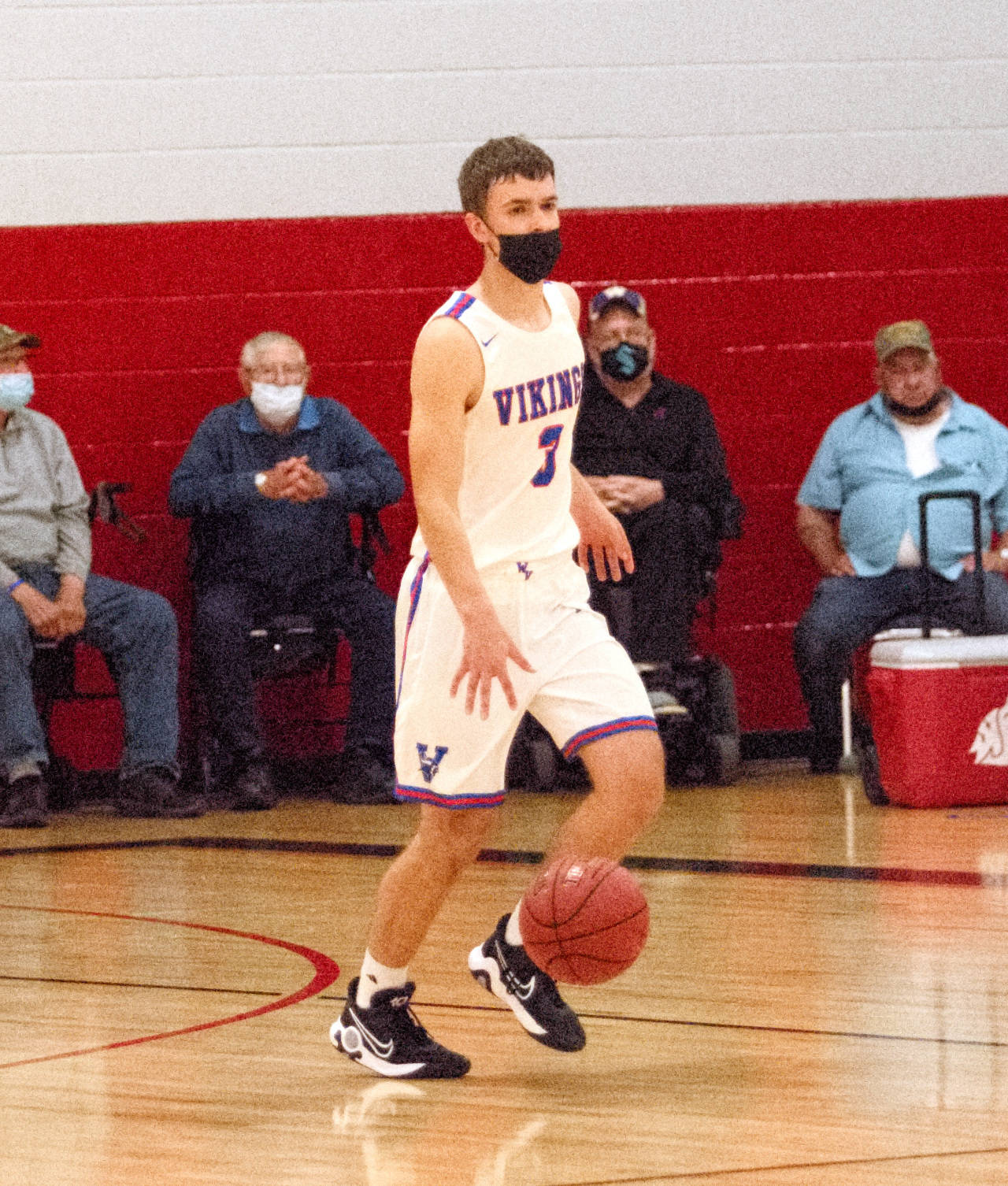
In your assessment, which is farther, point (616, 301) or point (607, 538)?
point (616, 301)

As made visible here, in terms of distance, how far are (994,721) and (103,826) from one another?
8.92 ft

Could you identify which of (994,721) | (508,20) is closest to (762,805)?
(994,721)

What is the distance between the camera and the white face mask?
272 inches

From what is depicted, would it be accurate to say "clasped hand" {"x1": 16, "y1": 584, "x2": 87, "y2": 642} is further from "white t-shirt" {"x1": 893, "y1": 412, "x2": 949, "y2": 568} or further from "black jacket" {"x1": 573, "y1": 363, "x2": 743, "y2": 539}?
"white t-shirt" {"x1": 893, "y1": 412, "x2": 949, "y2": 568}

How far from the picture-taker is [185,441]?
7.36 m

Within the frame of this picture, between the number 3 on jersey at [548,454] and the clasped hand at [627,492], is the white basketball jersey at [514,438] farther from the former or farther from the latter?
the clasped hand at [627,492]

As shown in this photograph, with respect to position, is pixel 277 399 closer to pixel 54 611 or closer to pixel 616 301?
pixel 54 611

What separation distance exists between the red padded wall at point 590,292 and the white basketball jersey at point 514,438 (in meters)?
4.05

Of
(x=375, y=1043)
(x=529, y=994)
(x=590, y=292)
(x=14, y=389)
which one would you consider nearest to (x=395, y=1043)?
(x=375, y=1043)

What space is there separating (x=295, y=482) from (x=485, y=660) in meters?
3.60

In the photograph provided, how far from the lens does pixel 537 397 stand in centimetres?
338

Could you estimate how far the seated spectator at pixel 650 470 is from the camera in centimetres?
678

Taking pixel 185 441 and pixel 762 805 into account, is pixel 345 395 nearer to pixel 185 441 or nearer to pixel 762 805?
pixel 185 441

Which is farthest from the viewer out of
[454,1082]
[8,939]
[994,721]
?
[994,721]
